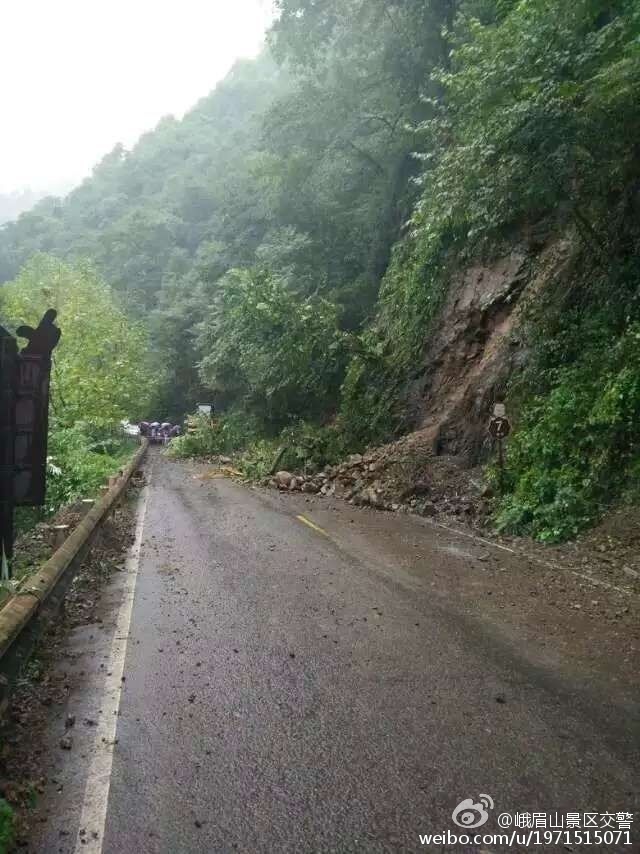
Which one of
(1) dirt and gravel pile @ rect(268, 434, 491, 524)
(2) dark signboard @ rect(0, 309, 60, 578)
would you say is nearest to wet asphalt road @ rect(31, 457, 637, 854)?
(2) dark signboard @ rect(0, 309, 60, 578)

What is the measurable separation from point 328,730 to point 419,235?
1310 centimetres

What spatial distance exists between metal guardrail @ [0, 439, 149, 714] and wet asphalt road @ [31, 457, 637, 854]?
725mm

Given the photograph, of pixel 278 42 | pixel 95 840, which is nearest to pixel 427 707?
pixel 95 840

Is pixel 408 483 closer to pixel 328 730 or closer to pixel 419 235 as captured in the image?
pixel 419 235

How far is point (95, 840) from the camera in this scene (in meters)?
2.82

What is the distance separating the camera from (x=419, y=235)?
15.0 metres

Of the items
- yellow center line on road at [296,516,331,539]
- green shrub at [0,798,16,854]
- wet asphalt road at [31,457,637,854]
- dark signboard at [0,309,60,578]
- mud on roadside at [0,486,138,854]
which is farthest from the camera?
yellow center line on road at [296,516,331,539]

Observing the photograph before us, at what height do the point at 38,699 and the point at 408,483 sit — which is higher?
the point at 38,699

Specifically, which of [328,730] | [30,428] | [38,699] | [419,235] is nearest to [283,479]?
[419,235]

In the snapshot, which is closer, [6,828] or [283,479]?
[6,828]

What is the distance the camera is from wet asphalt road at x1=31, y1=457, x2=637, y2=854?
2.97 metres

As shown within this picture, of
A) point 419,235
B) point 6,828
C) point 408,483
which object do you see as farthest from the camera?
point 419,235

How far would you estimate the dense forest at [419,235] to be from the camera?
984 centimetres

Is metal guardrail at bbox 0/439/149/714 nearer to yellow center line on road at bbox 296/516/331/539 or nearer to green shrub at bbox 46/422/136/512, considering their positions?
yellow center line on road at bbox 296/516/331/539
